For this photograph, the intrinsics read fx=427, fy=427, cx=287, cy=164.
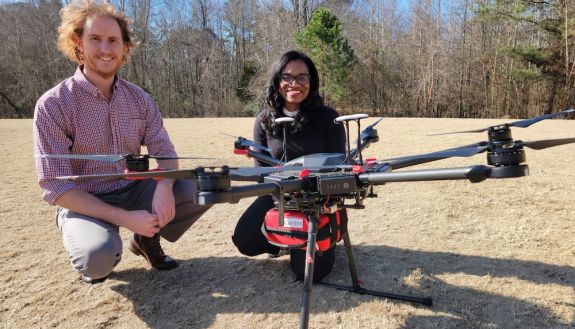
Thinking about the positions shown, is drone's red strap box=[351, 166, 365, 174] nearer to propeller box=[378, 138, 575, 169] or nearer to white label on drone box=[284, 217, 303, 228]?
propeller box=[378, 138, 575, 169]

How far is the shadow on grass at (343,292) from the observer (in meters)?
2.31

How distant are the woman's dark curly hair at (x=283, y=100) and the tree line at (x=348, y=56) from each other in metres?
17.2

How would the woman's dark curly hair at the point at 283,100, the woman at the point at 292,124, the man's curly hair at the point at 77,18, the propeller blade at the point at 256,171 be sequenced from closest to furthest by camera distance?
the propeller blade at the point at 256,171, the man's curly hair at the point at 77,18, the woman at the point at 292,124, the woman's dark curly hair at the point at 283,100

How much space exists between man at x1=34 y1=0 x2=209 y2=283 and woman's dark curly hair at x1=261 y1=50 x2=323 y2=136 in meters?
0.81

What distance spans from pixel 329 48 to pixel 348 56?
136 centimetres

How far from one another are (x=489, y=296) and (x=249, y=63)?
37166 mm

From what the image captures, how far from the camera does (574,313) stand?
2.26 metres

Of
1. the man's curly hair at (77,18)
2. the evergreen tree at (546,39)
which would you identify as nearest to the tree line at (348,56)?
the evergreen tree at (546,39)

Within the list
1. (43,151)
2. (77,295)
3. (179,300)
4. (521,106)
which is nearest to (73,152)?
(43,151)

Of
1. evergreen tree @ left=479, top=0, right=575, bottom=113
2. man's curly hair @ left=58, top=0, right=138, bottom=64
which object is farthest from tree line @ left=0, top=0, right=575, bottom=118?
man's curly hair @ left=58, top=0, right=138, bottom=64

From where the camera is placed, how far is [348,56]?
28.0 metres

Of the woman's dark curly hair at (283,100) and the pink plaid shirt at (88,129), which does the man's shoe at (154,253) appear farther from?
the woman's dark curly hair at (283,100)

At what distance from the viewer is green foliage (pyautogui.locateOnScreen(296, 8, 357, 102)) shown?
2733cm

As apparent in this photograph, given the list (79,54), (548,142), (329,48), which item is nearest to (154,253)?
(79,54)
